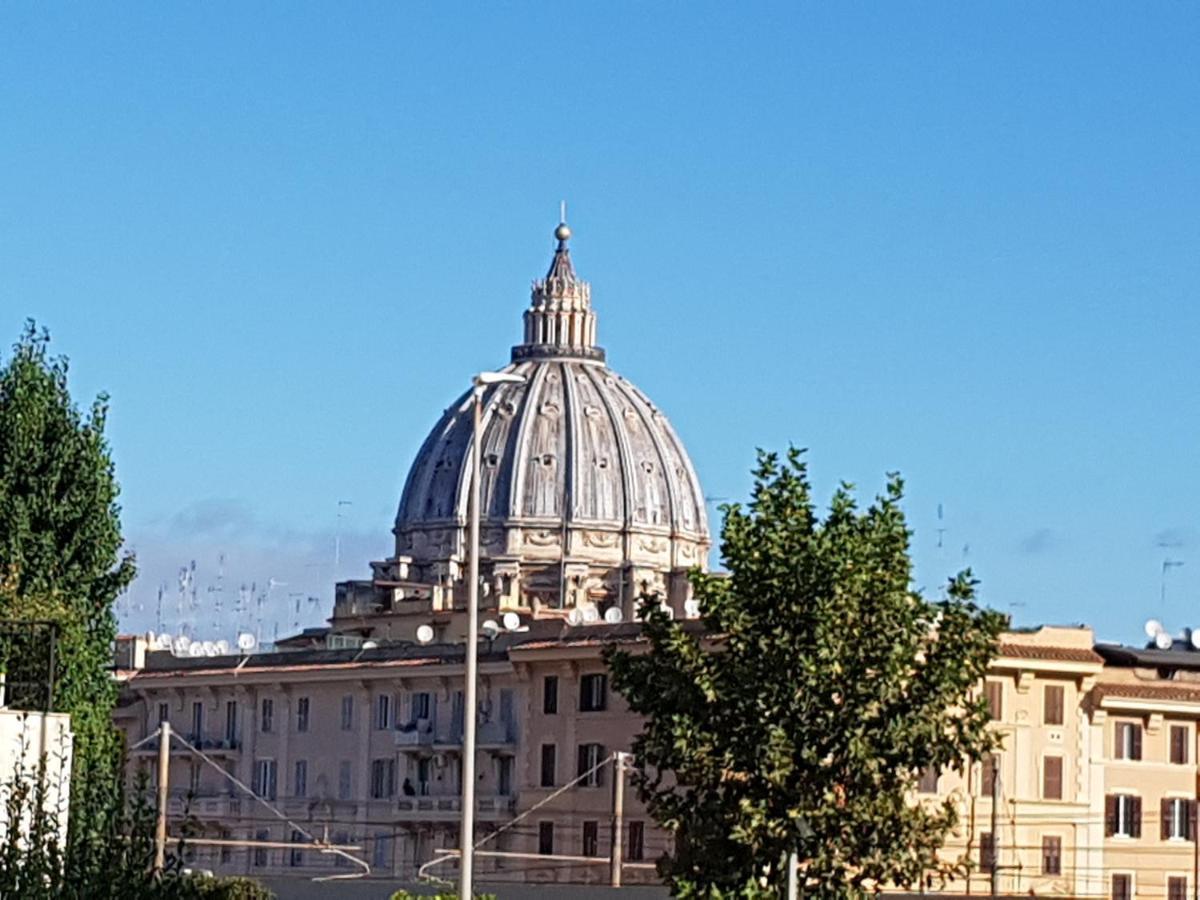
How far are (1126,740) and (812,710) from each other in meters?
49.5

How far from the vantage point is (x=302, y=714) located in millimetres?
100500

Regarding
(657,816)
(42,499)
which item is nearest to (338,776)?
(42,499)

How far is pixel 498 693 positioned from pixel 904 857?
188ft

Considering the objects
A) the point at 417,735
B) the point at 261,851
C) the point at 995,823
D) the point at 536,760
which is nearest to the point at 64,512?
the point at 995,823

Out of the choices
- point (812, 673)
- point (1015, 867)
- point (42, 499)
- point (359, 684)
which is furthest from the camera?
point (359, 684)

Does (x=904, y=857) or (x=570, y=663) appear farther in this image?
(x=570, y=663)

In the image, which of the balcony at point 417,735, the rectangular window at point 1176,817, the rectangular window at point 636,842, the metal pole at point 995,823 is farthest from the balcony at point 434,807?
the rectangular window at point 1176,817

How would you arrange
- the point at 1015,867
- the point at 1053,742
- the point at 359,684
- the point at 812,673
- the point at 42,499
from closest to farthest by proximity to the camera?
the point at 812,673 → the point at 42,499 → the point at 1015,867 → the point at 1053,742 → the point at 359,684

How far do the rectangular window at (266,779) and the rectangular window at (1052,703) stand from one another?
28472 mm

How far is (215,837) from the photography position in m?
101

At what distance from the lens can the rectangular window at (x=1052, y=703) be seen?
8088 cm

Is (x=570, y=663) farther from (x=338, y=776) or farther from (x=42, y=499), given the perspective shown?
(x=42, y=499)

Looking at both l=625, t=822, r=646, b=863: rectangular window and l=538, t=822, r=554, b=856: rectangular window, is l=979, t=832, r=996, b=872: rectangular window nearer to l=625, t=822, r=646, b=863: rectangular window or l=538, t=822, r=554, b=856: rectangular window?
l=625, t=822, r=646, b=863: rectangular window

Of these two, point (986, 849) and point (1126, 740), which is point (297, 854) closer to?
point (986, 849)
